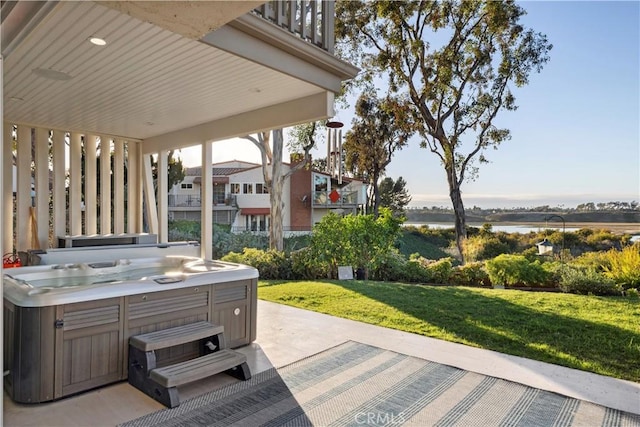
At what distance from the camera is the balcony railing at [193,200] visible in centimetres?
2080

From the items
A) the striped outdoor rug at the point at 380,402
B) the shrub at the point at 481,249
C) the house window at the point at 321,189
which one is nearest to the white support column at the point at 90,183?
the striped outdoor rug at the point at 380,402

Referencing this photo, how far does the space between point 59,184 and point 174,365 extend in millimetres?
4239

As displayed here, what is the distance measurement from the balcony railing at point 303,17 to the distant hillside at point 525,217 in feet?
22.8

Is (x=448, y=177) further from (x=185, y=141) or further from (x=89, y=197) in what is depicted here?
(x=89, y=197)

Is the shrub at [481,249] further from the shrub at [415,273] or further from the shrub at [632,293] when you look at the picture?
Result: the shrub at [632,293]

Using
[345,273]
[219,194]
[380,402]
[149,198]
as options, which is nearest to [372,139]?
[219,194]

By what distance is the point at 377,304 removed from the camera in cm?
536

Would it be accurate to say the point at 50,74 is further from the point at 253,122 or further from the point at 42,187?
the point at 42,187

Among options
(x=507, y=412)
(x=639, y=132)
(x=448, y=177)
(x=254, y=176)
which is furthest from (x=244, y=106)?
(x=254, y=176)

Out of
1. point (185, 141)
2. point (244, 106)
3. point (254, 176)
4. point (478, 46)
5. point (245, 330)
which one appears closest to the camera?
point (245, 330)

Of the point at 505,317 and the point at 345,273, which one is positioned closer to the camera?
the point at 505,317

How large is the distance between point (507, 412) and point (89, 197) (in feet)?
20.1

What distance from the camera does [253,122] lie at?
4730 mm
